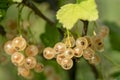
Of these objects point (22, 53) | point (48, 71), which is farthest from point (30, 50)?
point (48, 71)

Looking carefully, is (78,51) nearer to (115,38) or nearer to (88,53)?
(88,53)

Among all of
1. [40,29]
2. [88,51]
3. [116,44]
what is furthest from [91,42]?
[40,29]

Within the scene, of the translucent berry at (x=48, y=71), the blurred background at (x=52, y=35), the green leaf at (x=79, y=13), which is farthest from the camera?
the translucent berry at (x=48, y=71)

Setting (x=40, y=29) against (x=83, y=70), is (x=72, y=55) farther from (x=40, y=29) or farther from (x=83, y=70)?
(x=40, y=29)

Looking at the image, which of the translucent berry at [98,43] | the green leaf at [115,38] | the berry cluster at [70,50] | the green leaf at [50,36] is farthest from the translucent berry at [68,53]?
the green leaf at [115,38]

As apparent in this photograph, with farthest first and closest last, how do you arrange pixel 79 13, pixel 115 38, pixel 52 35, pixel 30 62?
1. pixel 115 38
2. pixel 52 35
3. pixel 30 62
4. pixel 79 13

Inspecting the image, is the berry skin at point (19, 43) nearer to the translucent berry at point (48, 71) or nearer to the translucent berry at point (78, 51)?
the translucent berry at point (78, 51)
